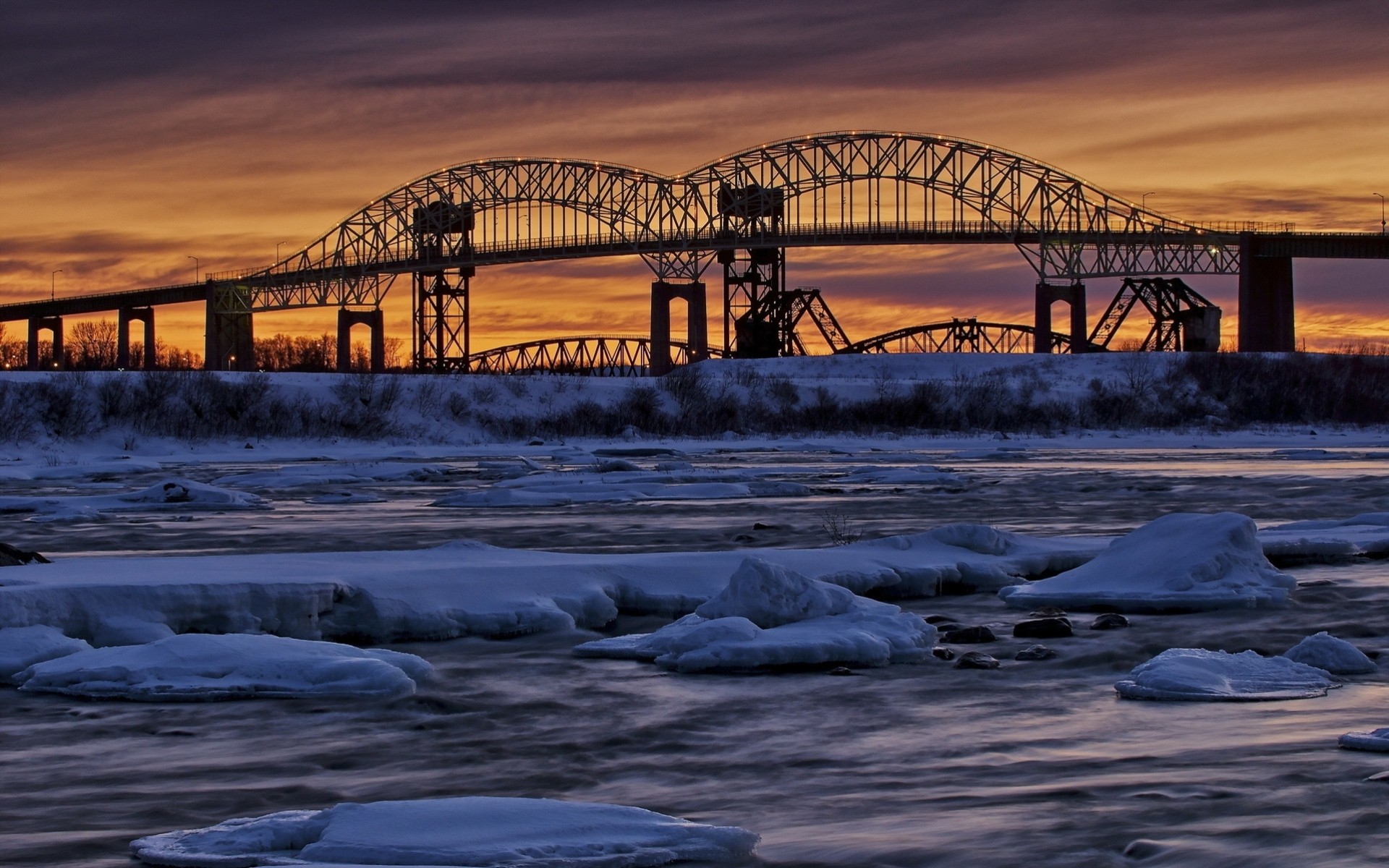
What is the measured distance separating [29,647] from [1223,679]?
7.24 m

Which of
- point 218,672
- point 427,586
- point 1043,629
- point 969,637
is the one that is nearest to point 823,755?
point 969,637

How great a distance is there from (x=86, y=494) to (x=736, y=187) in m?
92.6

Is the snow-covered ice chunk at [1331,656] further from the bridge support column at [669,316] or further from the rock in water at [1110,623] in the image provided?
the bridge support column at [669,316]

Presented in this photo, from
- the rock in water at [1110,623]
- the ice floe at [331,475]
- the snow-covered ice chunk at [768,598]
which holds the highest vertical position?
the snow-covered ice chunk at [768,598]

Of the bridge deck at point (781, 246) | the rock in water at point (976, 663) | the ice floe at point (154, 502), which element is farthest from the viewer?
the bridge deck at point (781, 246)

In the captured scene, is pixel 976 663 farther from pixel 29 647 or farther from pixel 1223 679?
pixel 29 647

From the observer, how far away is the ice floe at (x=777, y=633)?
10.0 m

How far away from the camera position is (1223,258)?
10619 cm

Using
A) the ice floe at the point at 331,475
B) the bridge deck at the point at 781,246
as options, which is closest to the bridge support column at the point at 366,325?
the bridge deck at the point at 781,246

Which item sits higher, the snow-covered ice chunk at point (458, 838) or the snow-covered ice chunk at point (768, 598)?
the snow-covered ice chunk at point (768, 598)

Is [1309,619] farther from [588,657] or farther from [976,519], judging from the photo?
[976,519]

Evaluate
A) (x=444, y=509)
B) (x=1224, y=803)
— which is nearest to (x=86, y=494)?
(x=444, y=509)

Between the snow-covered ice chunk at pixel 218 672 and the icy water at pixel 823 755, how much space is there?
0.16 meters

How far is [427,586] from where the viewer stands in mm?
11836
